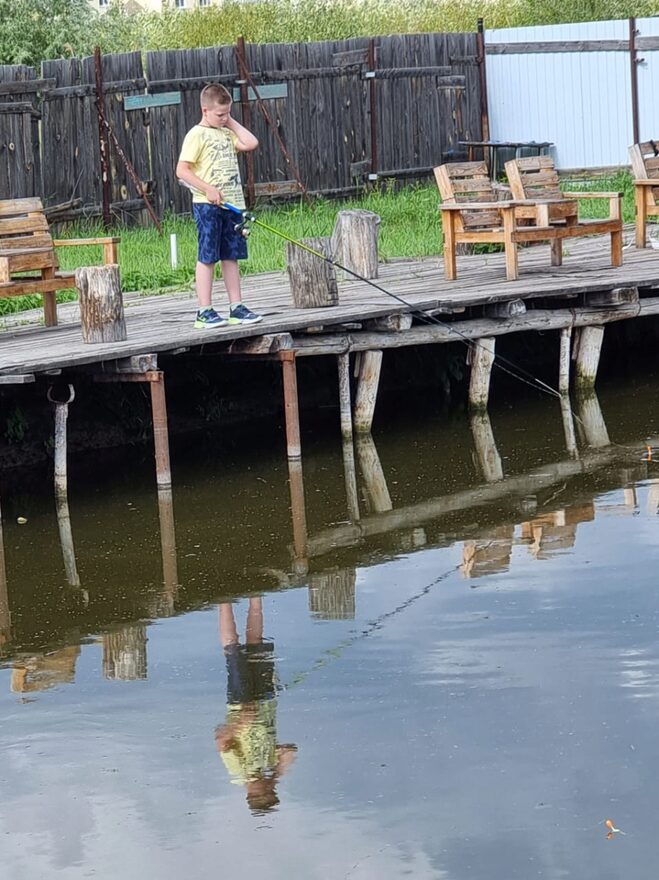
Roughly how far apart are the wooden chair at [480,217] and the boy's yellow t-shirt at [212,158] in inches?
112

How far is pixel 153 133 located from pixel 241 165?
131cm

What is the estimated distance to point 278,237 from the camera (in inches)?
720

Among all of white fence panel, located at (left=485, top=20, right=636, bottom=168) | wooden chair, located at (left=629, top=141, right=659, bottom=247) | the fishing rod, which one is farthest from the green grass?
wooden chair, located at (left=629, top=141, right=659, bottom=247)

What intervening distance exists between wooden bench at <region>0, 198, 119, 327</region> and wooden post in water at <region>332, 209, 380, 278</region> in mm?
2478

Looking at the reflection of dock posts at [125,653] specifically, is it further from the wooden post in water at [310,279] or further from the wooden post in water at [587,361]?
the wooden post in water at [587,361]

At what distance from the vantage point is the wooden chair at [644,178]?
51.3 ft

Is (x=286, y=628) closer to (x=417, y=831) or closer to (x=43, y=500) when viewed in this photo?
(x=417, y=831)

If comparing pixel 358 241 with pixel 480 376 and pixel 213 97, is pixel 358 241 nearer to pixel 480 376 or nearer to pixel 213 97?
pixel 480 376

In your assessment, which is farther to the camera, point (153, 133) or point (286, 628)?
point (153, 133)

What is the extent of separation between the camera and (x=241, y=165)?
68.3 feet

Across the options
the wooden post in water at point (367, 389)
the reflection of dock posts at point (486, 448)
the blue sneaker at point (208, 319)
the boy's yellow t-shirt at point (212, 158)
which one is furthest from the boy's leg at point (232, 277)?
the reflection of dock posts at point (486, 448)

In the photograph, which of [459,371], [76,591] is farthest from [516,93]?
[76,591]

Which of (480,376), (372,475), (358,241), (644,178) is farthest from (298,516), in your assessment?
(644,178)

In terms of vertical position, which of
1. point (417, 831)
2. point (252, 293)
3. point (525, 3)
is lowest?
point (417, 831)
